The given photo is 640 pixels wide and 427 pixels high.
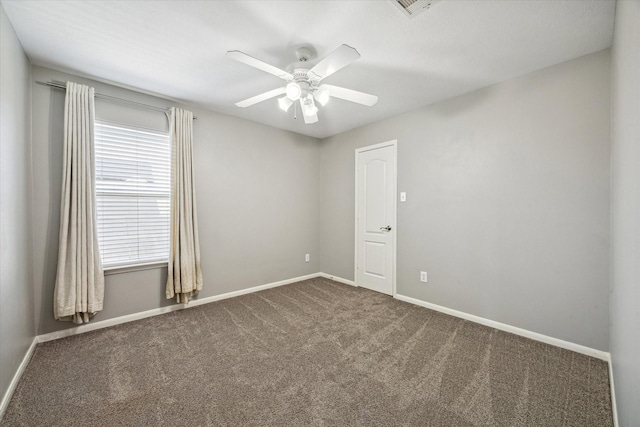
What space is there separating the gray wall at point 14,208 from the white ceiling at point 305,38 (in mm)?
301

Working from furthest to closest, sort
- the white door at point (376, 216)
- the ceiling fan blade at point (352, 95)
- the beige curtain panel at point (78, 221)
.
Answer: the white door at point (376, 216)
the beige curtain panel at point (78, 221)
the ceiling fan blade at point (352, 95)

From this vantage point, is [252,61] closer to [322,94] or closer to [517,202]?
[322,94]

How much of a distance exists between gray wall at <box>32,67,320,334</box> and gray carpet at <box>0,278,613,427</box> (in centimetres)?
52

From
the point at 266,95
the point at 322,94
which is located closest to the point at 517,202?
the point at 322,94

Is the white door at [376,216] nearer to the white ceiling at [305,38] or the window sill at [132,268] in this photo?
the white ceiling at [305,38]

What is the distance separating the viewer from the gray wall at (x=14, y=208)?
5.53 ft

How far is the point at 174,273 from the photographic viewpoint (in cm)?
306

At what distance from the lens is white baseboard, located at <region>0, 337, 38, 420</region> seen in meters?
1.61

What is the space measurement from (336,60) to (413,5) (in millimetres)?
568

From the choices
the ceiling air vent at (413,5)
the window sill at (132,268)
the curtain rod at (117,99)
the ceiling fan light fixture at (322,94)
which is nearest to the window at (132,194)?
the window sill at (132,268)

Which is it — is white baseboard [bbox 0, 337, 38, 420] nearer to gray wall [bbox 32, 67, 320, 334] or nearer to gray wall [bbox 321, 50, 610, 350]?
gray wall [bbox 32, 67, 320, 334]

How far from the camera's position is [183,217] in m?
3.10

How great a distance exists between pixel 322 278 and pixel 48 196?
3.68 metres

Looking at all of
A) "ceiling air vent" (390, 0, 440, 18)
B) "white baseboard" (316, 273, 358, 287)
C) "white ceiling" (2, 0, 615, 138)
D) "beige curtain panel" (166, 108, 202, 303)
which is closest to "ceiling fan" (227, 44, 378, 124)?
"white ceiling" (2, 0, 615, 138)
